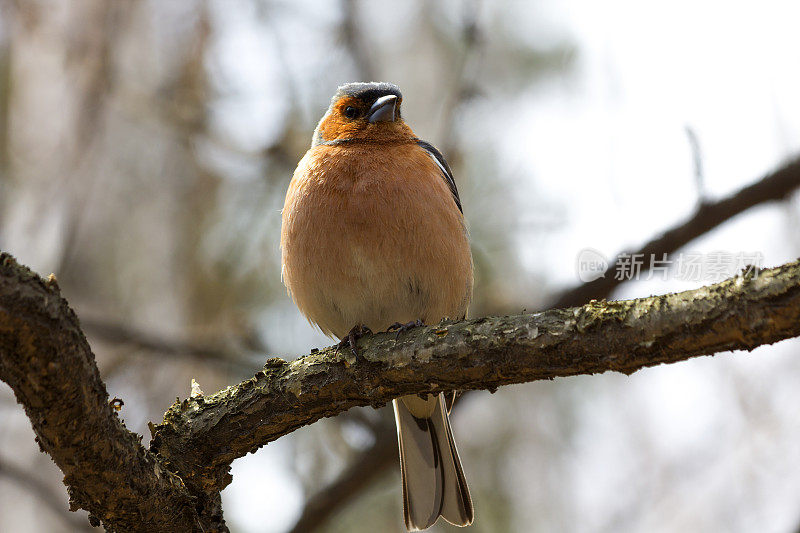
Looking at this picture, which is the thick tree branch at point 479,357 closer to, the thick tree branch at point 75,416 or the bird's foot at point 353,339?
the bird's foot at point 353,339

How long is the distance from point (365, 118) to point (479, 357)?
296 centimetres

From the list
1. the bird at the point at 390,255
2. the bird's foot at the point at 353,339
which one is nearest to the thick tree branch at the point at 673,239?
the bird at the point at 390,255

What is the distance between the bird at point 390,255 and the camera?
487 centimetres

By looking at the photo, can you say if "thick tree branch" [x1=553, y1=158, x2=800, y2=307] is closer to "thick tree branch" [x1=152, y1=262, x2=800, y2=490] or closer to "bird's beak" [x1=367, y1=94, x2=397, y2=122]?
"bird's beak" [x1=367, y1=94, x2=397, y2=122]

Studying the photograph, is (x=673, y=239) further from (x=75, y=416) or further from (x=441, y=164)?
(x=75, y=416)

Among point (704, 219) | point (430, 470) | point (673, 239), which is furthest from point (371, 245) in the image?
point (704, 219)

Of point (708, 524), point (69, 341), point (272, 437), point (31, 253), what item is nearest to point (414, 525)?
point (272, 437)

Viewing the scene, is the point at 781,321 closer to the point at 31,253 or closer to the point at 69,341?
the point at 69,341

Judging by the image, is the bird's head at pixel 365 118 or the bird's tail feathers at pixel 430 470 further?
the bird's head at pixel 365 118

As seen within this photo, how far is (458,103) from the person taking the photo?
7.82 m

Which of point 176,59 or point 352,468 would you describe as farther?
point 176,59

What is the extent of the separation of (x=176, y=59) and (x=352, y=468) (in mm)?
7000

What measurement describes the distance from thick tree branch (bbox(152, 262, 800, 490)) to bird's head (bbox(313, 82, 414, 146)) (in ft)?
7.26

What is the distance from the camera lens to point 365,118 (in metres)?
5.73
